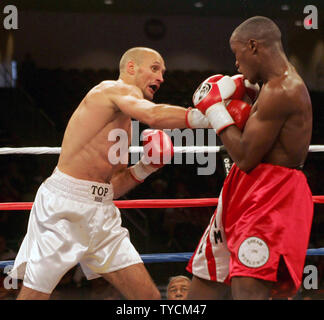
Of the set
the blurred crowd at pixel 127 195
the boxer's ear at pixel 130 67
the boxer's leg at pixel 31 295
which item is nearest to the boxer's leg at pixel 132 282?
the boxer's leg at pixel 31 295

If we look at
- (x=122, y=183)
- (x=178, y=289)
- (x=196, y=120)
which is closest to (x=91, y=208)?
(x=122, y=183)

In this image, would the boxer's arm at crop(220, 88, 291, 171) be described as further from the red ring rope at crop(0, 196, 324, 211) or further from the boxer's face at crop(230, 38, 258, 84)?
the red ring rope at crop(0, 196, 324, 211)

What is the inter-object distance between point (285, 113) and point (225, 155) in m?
0.77

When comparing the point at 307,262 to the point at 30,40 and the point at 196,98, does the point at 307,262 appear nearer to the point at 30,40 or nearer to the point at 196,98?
the point at 196,98

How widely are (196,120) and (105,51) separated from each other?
21.1 feet

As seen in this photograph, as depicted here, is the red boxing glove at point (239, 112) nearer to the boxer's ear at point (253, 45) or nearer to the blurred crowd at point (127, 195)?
the boxer's ear at point (253, 45)

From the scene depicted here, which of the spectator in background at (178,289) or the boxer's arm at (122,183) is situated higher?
the boxer's arm at (122,183)

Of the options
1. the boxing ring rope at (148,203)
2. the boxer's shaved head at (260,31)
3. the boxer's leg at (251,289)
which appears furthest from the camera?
the boxing ring rope at (148,203)

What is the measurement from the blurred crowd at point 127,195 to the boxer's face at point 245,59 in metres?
1.90

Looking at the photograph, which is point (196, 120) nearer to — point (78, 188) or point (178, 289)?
point (78, 188)

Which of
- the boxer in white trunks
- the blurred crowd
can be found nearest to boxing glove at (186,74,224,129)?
the boxer in white trunks

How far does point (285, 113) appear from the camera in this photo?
1641 millimetres

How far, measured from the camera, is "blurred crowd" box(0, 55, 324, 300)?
4277 millimetres

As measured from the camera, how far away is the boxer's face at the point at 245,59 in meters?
1.73
